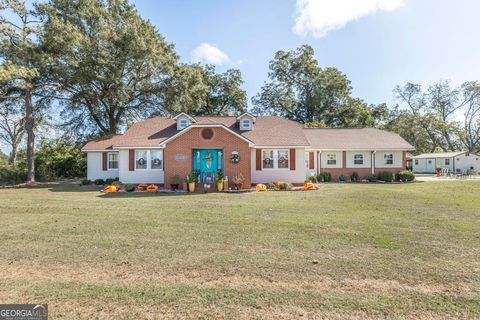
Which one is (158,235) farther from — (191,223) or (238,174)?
(238,174)

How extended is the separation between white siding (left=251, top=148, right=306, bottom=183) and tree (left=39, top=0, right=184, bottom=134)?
15736 millimetres

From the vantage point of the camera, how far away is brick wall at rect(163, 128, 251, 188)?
18.1 meters

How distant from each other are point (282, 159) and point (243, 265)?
15.5m

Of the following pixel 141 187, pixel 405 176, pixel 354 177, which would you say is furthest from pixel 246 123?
pixel 405 176

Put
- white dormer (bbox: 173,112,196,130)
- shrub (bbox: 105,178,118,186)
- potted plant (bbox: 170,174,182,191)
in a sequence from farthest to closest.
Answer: white dormer (bbox: 173,112,196,130), shrub (bbox: 105,178,118,186), potted plant (bbox: 170,174,182,191)

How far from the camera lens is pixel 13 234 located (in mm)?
7121

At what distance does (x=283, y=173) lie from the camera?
20.1 metres

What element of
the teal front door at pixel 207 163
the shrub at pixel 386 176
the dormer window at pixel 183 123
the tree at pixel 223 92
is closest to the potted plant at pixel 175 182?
the teal front door at pixel 207 163

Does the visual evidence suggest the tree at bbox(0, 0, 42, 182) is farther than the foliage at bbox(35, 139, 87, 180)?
No

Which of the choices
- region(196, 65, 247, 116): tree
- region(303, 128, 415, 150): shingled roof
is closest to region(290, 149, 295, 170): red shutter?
region(303, 128, 415, 150): shingled roof

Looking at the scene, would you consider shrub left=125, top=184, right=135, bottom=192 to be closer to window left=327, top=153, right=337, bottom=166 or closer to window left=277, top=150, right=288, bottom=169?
window left=277, top=150, right=288, bottom=169

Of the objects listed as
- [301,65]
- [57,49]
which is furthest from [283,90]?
[57,49]

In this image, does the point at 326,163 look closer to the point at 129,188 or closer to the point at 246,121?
the point at 246,121

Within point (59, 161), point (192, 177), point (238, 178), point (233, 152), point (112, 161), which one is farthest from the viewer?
point (59, 161)
